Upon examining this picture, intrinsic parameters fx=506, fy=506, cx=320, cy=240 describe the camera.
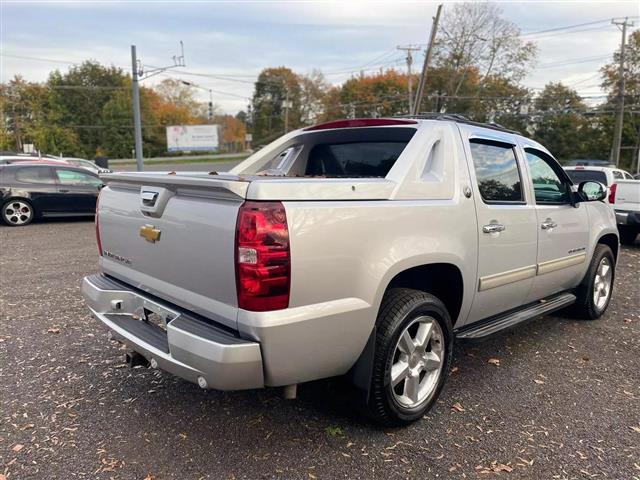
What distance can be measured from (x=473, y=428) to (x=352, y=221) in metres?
1.56

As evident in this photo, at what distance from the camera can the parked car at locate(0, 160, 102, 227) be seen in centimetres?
1166

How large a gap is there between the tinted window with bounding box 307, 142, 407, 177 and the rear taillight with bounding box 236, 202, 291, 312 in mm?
1589

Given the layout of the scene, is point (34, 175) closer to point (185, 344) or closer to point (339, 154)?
point (339, 154)

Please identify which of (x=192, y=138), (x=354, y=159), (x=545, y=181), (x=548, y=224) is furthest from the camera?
(x=192, y=138)

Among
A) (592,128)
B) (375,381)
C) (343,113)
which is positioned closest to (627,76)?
(592,128)

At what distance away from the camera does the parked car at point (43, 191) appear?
11.7m

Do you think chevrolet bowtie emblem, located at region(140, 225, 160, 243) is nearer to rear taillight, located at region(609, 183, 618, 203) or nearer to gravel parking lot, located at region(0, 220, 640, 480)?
gravel parking lot, located at region(0, 220, 640, 480)

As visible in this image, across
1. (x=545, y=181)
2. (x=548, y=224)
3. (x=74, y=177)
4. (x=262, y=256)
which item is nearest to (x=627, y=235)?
(x=545, y=181)

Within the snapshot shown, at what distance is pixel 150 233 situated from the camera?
2.89 metres

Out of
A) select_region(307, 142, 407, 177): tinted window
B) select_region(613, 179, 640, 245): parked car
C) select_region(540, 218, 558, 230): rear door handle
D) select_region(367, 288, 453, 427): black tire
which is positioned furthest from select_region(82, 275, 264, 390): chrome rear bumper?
select_region(613, 179, 640, 245): parked car

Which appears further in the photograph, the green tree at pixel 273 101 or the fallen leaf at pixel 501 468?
the green tree at pixel 273 101

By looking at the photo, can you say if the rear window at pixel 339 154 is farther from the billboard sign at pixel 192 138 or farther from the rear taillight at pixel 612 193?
the billboard sign at pixel 192 138

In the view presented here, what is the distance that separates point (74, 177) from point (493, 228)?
11.6 meters

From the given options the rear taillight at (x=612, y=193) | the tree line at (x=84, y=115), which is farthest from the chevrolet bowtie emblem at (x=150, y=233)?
the tree line at (x=84, y=115)
